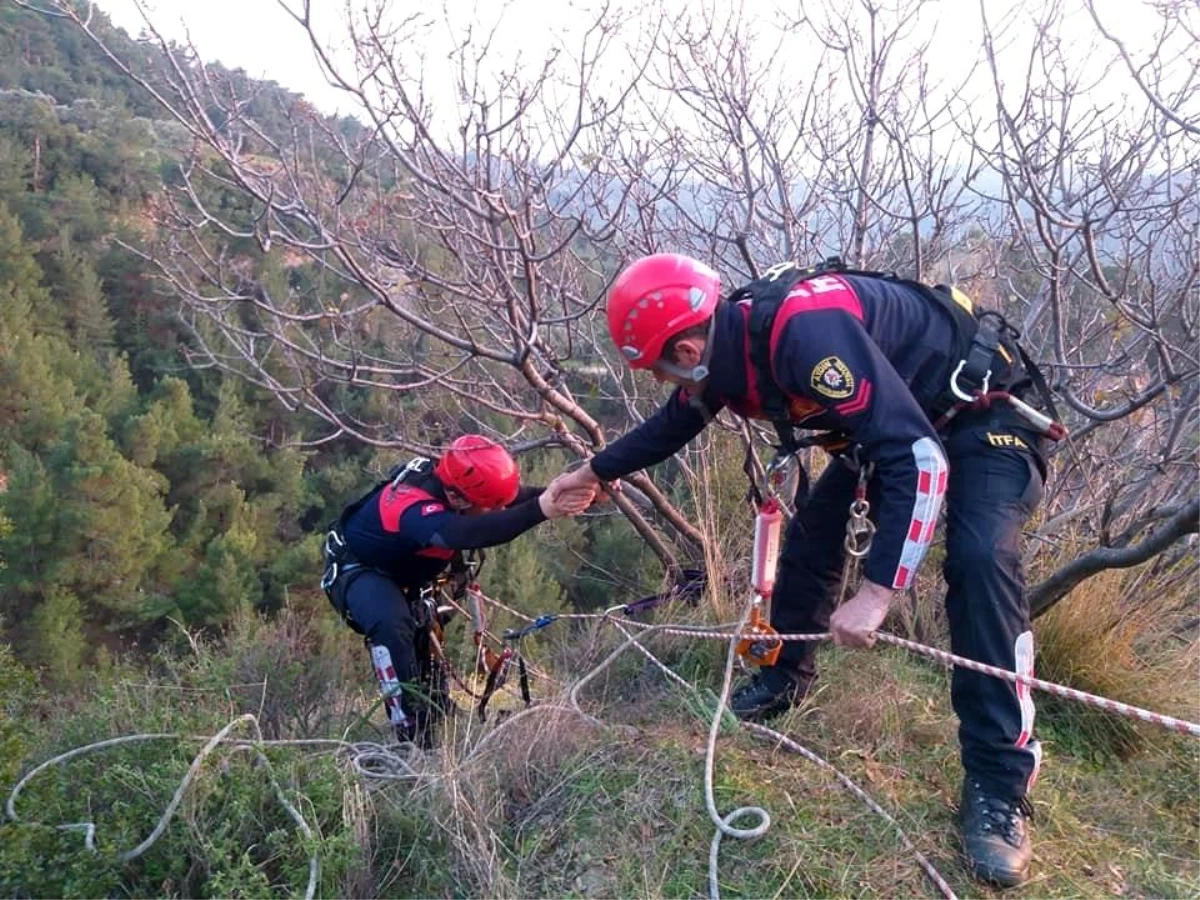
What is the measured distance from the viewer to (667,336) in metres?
2.88

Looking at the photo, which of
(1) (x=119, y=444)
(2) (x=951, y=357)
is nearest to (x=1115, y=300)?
(2) (x=951, y=357)

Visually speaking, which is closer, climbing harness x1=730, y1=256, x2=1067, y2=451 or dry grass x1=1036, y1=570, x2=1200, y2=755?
climbing harness x1=730, y1=256, x2=1067, y2=451

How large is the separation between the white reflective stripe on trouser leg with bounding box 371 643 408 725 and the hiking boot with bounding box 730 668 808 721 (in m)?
1.48

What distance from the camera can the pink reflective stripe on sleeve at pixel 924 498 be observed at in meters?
2.44

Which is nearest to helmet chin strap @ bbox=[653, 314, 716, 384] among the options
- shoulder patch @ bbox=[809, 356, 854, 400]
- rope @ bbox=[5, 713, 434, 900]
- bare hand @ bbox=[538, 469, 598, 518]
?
shoulder patch @ bbox=[809, 356, 854, 400]

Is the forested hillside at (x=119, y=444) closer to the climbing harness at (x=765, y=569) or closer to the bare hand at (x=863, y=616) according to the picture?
the climbing harness at (x=765, y=569)

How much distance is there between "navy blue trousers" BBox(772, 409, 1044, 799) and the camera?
2.70 m

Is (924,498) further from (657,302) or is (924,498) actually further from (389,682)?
(389,682)

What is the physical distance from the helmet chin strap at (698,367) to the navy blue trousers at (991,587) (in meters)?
0.75

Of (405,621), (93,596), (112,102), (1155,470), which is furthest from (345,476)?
(112,102)

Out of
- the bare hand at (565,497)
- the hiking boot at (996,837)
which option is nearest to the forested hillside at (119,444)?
the bare hand at (565,497)

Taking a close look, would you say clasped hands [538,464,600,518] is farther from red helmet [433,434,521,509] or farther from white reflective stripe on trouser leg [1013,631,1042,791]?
white reflective stripe on trouser leg [1013,631,1042,791]

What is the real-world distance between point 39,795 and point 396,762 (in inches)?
41.6

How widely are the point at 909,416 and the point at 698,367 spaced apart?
66 centimetres
